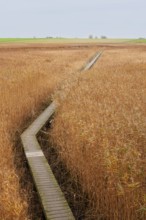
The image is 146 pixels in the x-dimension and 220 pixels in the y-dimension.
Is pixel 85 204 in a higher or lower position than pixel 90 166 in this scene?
lower

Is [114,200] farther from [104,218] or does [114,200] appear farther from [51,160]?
[51,160]

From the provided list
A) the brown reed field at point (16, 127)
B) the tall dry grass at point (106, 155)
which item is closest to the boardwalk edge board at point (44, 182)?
the brown reed field at point (16, 127)

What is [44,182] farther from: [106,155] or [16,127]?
[16,127]

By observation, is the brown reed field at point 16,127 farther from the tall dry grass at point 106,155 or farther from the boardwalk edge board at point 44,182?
the tall dry grass at point 106,155

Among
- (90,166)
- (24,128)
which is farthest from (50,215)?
(24,128)

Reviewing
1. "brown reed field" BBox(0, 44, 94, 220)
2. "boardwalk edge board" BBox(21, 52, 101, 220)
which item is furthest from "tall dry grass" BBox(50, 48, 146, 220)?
"brown reed field" BBox(0, 44, 94, 220)

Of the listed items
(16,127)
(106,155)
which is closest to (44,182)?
(106,155)

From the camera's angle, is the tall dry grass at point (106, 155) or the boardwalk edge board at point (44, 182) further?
the boardwalk edge board at point (44, 182)

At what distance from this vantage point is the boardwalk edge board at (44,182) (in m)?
4.51

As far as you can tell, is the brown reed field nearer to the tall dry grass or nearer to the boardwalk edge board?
the boardwalk edge board

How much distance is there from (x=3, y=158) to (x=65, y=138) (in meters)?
1.43

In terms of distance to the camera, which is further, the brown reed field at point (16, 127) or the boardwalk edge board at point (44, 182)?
the boardwalk edge board at point (44, 182)

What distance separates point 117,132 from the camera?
19.6 feet

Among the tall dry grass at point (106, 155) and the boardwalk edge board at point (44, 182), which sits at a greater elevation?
the tall dry grass at point (106, 155)
